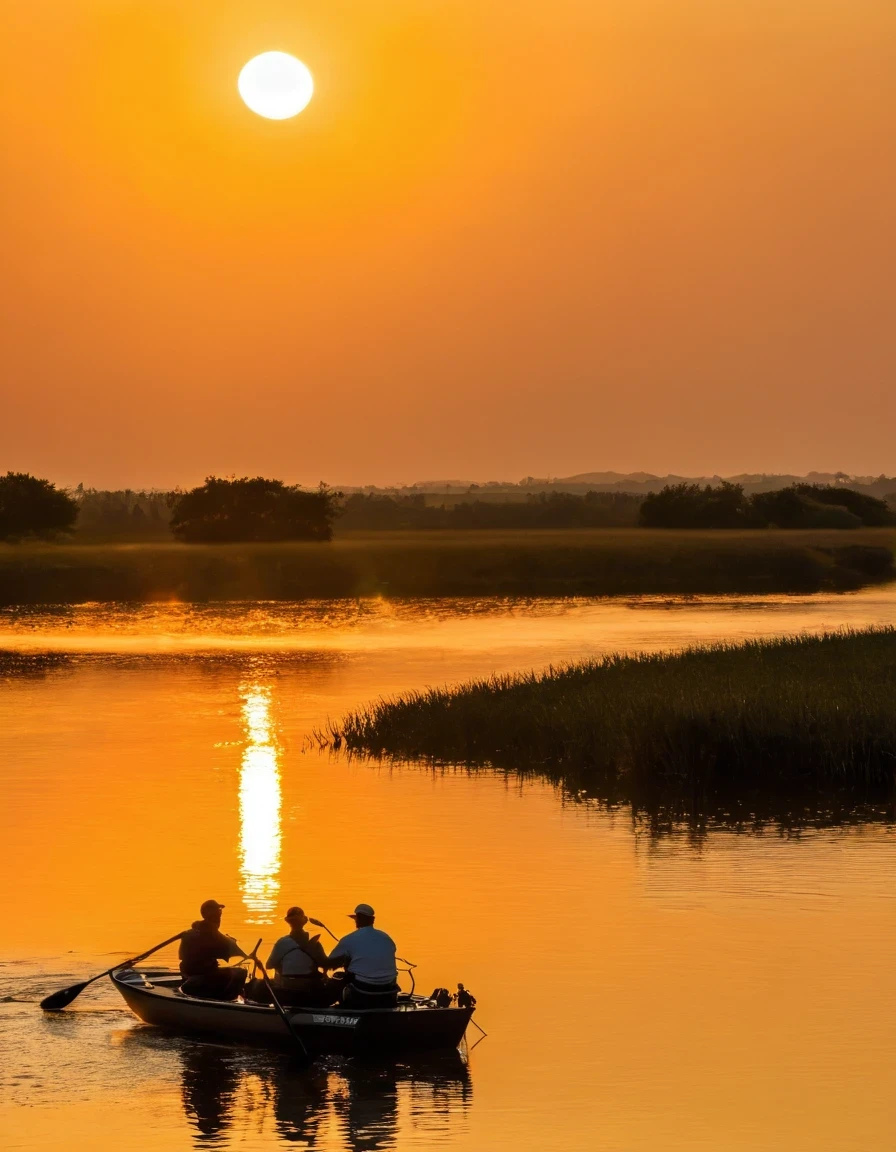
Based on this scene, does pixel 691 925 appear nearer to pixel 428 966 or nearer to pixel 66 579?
pixel 428 966

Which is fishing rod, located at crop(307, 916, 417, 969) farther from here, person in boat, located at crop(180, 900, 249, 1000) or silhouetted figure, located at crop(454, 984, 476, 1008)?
silhouetted figure, located at crop(454, 984, 476, 1008)

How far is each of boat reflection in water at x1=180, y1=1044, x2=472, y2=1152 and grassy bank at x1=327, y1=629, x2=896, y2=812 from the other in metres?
16.5

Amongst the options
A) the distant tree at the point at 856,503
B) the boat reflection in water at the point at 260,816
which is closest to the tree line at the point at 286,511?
the distant tree at the point at 856,503

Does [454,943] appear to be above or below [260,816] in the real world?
below

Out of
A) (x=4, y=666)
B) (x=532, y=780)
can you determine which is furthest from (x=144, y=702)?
(x=532, y=780)

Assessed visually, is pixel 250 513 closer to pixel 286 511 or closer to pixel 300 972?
pixel 286 511

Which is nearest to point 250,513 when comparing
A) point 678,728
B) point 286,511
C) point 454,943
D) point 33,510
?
point 286,511

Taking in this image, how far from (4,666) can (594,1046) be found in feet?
166

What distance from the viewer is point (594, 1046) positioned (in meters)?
21.0

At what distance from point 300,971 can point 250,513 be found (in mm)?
127561

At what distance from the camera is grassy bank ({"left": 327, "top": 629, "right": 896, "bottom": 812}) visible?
37406 mm

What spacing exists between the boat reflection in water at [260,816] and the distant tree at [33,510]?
283 feet

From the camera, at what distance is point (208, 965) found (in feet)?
70.3

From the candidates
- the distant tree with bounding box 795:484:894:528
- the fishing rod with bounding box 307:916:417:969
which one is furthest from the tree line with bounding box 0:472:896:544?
the fishing rod with bounding box 307:916:417:969
